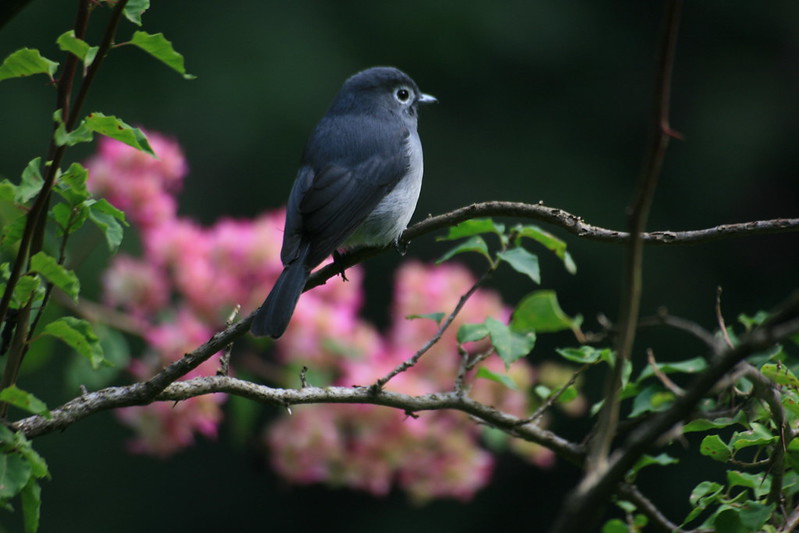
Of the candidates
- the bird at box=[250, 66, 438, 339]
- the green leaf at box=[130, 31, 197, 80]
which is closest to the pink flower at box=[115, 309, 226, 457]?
the bird at box=[250, 66, 438, 339]

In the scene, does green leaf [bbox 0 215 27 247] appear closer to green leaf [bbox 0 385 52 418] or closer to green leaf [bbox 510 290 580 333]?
green leaf [bbox 0 385 52 418]

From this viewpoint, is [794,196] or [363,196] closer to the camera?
[363,196]

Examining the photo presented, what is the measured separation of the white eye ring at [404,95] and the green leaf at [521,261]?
1531 mm

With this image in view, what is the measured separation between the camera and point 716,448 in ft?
3.70

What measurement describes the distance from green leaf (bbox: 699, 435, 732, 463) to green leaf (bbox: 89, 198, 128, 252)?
0.70 m

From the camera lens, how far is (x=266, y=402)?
4.02ft

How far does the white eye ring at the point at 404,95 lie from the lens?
2955mm

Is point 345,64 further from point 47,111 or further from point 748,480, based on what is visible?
point 748,480

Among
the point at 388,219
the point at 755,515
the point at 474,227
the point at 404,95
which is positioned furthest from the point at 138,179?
the point at 755,515

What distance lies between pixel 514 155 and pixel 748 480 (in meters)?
5.84

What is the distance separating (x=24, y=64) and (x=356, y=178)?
150 cm

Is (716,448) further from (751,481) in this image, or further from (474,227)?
(474,227)

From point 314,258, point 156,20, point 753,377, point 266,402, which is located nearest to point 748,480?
point 753,377

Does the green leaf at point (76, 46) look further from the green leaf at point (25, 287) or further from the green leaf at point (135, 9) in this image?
the green leaf at point (25, 287)
